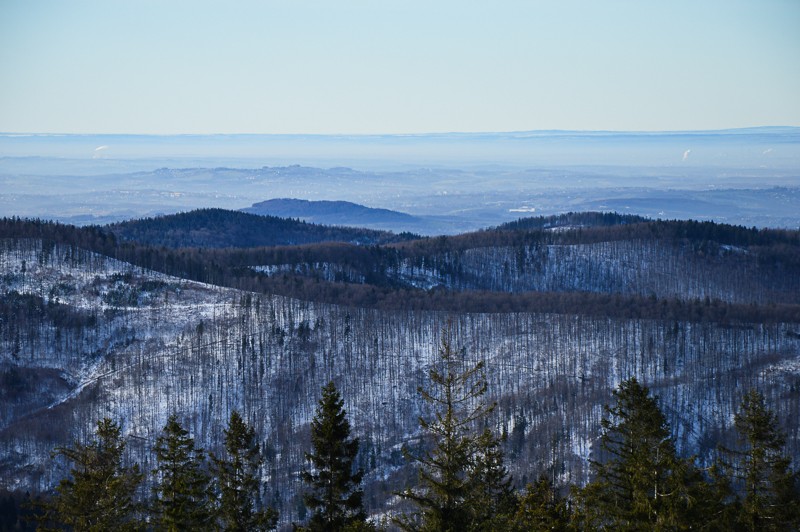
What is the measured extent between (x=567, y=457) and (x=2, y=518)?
50.0 metres

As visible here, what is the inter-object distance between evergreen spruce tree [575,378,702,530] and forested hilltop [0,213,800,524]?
4882cm

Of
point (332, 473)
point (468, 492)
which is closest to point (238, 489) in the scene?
point (332, 473)

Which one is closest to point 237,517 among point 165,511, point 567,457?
point 165,511

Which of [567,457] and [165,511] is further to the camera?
[567,457]

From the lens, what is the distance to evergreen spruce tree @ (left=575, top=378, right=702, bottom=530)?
27.8 m

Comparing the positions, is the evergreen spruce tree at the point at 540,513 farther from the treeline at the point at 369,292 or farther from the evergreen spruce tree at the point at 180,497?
the treeline at the point at 369,292

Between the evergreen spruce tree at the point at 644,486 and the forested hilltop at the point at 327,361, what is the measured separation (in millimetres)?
48824

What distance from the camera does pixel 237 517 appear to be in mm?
32500

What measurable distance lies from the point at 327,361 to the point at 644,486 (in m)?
95.8

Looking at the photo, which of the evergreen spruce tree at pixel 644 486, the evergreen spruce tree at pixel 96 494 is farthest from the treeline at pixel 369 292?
the evergreen spruce tree at pixel 96 494

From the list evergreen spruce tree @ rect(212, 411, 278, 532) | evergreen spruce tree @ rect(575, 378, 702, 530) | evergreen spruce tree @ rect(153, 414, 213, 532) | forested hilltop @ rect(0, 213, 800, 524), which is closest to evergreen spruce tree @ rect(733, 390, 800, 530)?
evergreen spruce tree @ rect(575, 378, 702, 530)

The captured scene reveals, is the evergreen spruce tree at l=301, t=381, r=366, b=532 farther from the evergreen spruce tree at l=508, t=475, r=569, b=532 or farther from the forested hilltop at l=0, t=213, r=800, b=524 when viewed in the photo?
the forested hilltop at l=0, t=213, r=800, b=524

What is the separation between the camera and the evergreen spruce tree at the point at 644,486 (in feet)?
91.1

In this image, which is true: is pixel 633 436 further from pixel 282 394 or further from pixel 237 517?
pixel 282 394
